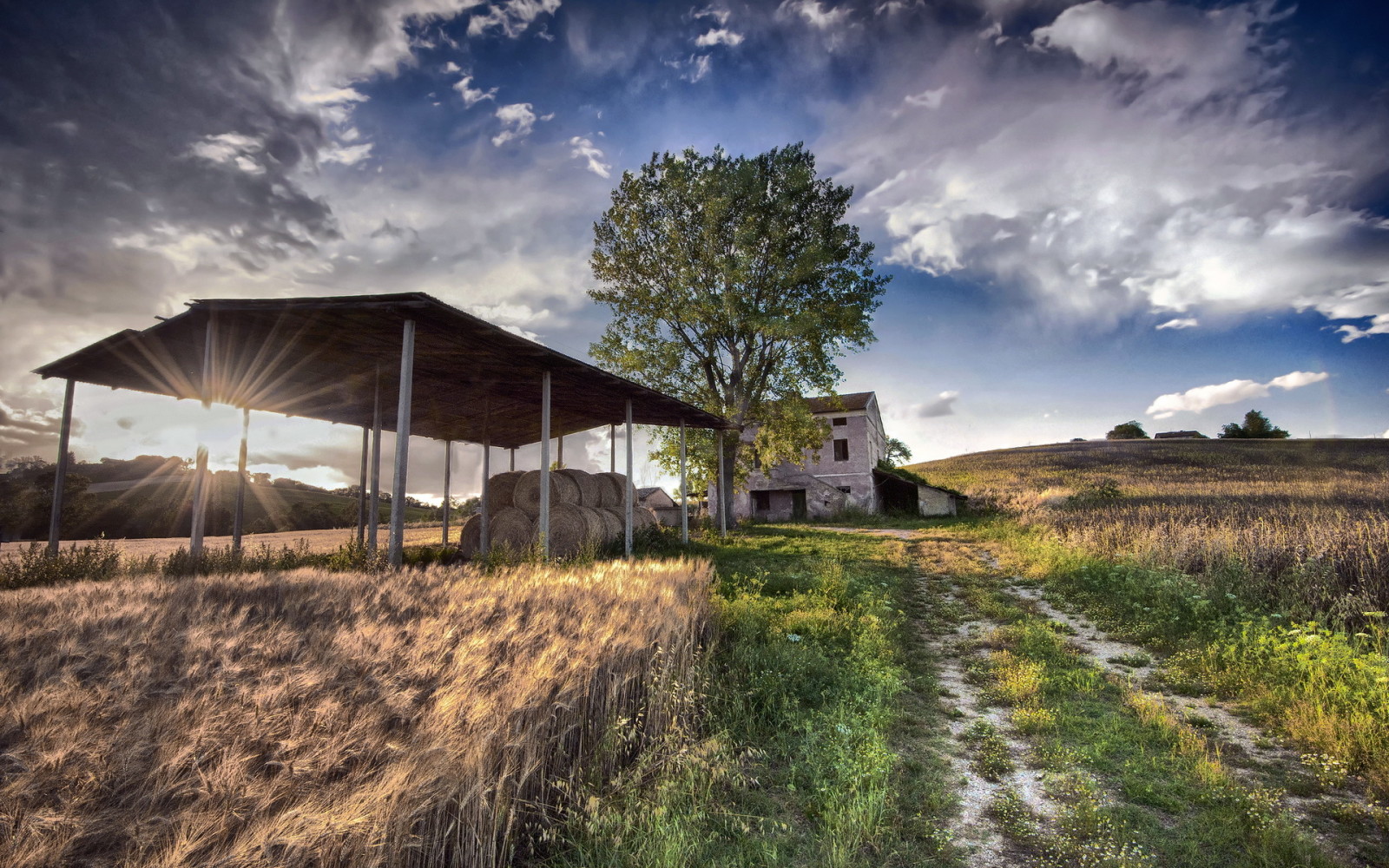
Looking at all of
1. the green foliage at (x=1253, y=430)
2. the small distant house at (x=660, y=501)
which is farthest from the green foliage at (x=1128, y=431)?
the small distant house at (x=660, y=501)

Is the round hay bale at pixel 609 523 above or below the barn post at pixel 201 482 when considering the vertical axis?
below

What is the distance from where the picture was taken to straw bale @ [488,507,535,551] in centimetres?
1527

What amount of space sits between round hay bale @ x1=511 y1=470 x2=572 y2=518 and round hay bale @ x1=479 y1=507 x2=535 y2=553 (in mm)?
207

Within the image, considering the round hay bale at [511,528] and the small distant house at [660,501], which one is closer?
the round hay bale at [511,528]

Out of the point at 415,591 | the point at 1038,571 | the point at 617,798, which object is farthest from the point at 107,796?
the point at 1038,571

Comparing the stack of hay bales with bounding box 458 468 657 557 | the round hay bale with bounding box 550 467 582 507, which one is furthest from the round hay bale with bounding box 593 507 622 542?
the round hay bale with bounding box 550 467 582 507

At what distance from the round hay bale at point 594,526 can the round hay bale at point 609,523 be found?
0.04 m

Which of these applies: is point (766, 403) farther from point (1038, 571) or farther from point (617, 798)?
point (617, 798)

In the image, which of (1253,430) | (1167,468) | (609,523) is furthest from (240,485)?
(1253,430)

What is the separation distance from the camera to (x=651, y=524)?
20000 millimetres

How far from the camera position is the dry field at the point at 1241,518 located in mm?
8211

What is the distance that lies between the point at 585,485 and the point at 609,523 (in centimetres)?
136

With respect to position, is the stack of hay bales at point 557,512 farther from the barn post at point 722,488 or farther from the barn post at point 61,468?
the barn post at point 61,468

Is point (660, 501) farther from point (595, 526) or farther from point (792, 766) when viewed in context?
point (792, 766)
